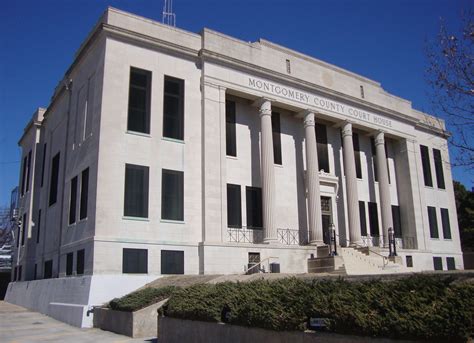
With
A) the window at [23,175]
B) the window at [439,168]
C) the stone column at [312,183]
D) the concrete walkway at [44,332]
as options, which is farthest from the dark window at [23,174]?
the window at [439,168]

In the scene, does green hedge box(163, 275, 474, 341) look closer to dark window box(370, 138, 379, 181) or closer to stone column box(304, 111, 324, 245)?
stone column box(304, 111, 324, 245)

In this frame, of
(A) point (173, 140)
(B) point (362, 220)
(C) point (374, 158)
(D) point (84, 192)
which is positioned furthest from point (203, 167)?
(C) point (374, 158)

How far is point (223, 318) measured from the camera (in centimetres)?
1268

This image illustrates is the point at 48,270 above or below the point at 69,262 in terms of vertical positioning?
below

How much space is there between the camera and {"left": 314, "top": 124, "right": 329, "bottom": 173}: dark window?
34344 mm

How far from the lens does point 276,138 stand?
1270 inches

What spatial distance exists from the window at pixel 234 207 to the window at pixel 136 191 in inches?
215

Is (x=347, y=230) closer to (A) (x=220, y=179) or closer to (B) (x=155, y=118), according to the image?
(A) (x=220, y=179)

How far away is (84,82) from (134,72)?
14.9 feet

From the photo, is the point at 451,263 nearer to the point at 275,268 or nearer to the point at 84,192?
the point at 275,268

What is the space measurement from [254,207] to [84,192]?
10303 millimetres

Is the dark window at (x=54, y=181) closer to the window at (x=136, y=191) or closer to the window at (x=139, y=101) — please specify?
the window at (x=136, y=191)

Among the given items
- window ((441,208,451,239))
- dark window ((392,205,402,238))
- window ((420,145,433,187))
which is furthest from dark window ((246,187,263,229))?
window ((441,208,451,239))

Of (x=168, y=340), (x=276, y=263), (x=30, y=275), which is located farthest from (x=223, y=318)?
(x=30, y=275)
